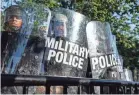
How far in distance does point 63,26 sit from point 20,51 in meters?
1.59

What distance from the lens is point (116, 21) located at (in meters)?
19.5

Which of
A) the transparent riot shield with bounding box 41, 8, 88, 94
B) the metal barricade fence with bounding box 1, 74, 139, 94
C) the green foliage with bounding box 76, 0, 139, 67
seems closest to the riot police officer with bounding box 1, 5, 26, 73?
the transparent riot shield with bounding box 41, 8, 88, 94

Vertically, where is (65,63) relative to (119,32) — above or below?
below

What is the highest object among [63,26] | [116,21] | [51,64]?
[116,21]

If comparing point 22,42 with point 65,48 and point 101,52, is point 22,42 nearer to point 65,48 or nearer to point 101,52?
point 65,48

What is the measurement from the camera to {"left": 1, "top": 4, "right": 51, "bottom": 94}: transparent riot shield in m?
6.45

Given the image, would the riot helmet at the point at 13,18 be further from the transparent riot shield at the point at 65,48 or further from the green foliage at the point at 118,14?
the green foliage at the point at 118,14

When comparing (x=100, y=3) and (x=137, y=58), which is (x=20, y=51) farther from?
(x=137, y=58)

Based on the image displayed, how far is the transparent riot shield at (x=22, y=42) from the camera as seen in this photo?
6453 millimetres

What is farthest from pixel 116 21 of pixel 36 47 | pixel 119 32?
pixel 36 47

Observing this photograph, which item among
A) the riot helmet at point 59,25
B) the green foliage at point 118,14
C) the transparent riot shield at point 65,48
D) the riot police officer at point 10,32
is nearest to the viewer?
the riot police officer at point 10,32

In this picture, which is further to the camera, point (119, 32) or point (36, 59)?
point (119, 32)

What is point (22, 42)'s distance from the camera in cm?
670

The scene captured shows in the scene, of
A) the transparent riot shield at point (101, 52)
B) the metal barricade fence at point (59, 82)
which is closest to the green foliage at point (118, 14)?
the transparent riot shield at point (101, 52)
